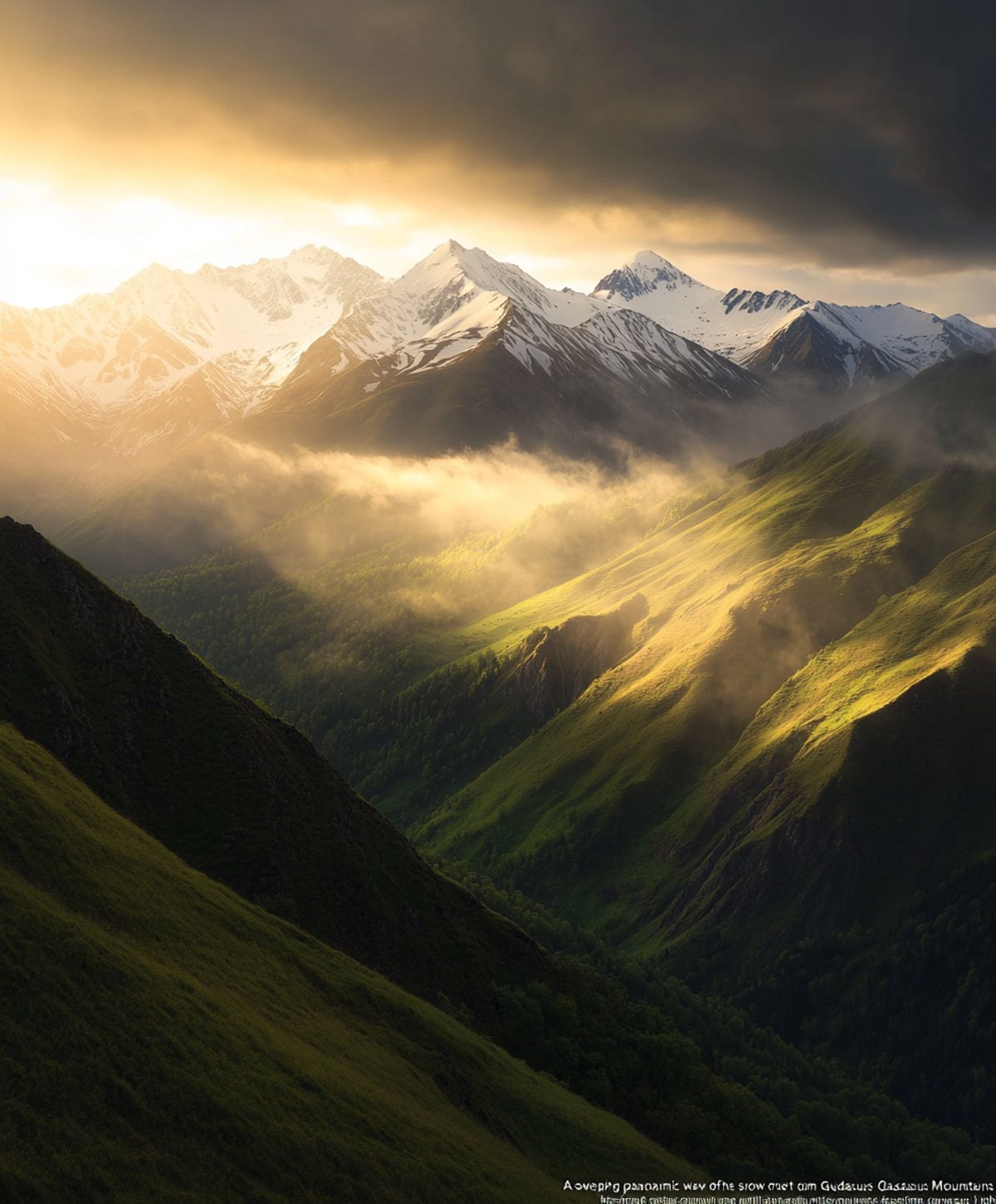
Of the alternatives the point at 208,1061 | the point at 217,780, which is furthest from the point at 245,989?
the point at 217,780

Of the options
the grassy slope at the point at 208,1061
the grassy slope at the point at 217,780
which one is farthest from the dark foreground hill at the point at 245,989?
the grassy slope at the point at 217,780

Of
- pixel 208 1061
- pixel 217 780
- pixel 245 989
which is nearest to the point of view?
pixel 208 1061

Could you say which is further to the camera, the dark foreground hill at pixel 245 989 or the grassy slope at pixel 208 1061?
the dark foreground hill at pixel 245 989

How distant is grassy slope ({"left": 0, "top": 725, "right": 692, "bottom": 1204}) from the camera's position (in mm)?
52562

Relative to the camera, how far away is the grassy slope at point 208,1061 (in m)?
52.6

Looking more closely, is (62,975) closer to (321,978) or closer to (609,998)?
(321,978)

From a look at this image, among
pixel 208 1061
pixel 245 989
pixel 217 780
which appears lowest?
pixel 245 989

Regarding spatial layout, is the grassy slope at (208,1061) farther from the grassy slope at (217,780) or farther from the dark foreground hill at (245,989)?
the grassy slope at (217,780)

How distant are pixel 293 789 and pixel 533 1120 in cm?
4790

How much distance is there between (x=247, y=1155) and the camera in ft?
188

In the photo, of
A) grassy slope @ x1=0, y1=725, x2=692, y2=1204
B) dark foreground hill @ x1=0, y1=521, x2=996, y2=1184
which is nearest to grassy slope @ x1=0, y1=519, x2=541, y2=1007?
dark foreground hill @ x1=0, y1=521, x2=996, y2=1184

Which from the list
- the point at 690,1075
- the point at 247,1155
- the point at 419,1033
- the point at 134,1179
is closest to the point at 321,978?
the point at 419,1033

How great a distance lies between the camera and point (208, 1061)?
61.6m

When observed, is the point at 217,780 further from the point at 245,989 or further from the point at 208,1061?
the point at 208,1061
